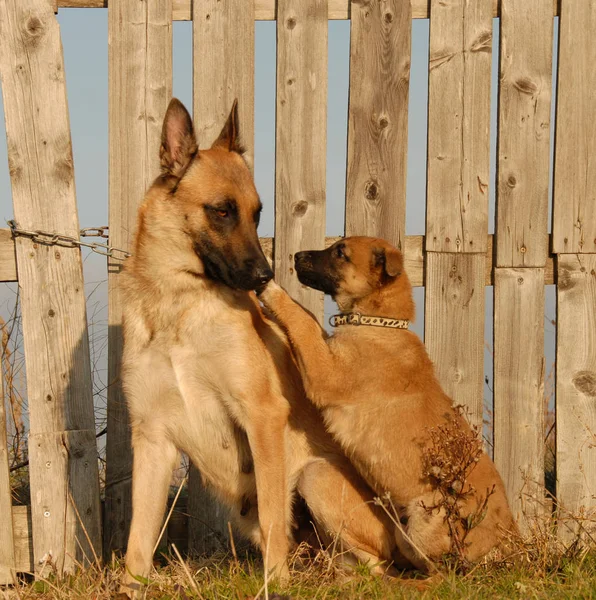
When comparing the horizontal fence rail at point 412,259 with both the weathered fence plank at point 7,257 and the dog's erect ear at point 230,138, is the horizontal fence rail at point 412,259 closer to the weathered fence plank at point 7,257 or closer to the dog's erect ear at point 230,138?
the weathered fence plank at point 7,257

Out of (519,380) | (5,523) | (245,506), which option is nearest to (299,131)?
(519,380)

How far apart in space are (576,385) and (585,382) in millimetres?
63

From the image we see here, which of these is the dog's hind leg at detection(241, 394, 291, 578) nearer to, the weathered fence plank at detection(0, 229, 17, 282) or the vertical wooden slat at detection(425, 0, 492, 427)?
the vertical wooden slat at detection(425, 0, 492, 427)

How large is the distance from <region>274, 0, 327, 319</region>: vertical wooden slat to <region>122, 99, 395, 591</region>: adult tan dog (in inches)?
29.2

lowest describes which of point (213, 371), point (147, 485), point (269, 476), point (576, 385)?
point (147, 485)

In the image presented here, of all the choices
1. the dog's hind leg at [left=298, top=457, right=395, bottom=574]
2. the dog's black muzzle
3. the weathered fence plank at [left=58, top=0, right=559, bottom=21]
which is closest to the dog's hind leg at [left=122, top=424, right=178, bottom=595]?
the dog's hind leg at [left=298, top=457, right=395, bottom=574]

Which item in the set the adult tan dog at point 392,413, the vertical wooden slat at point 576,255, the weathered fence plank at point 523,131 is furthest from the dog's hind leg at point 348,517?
the weathered fence plank at point 523,131

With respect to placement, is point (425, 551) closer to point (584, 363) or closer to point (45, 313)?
point (584, 363)

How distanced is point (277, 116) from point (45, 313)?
1.90 metres

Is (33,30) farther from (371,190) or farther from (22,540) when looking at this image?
(22,540)

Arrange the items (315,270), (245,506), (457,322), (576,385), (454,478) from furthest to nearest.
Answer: (576,385) < (457,322) < (315,270) < (245,506) < (454,478)

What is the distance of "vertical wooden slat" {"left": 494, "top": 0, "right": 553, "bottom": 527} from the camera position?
18.1 feet

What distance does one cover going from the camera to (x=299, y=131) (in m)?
5.39

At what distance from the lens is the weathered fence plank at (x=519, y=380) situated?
5.58 m
